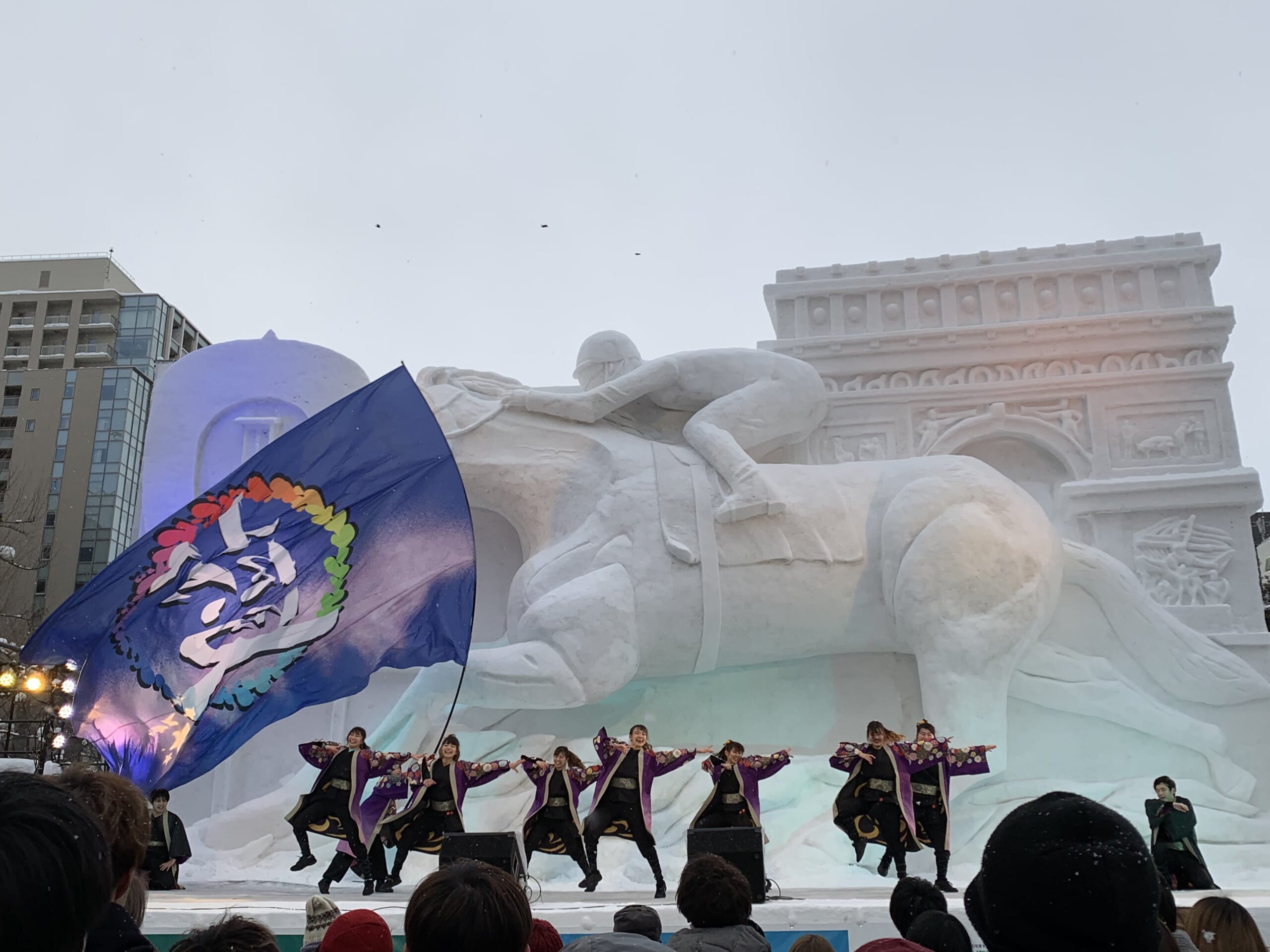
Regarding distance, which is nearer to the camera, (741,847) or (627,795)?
(741,847)

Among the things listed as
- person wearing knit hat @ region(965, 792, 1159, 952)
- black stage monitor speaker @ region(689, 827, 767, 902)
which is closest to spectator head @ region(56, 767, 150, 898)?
person wearing knit hat @ region(965, 792, 1159, 952)

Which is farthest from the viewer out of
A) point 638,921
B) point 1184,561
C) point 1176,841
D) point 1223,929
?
point 1184,561

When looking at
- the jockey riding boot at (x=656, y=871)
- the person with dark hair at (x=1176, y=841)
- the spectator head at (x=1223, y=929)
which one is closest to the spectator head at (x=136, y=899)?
the spectator head at (x=1223, y=929)

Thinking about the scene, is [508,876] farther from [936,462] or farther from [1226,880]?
[936,462]

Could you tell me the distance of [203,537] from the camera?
21.5 feet

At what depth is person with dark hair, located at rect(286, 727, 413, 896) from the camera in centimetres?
636

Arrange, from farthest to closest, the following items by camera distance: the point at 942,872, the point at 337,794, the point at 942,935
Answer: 1. the point at 337,794
2. the point at 942,872
3. the point at 942,935

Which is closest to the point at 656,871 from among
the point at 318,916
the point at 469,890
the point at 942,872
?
the point at 942,872

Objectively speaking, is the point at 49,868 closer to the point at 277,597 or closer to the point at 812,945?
the point at 812,945

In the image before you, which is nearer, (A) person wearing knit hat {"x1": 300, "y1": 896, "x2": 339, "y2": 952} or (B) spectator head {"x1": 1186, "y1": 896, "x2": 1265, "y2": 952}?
(B) spectator head {"x1": 1186, "y1": 896, "x2": 1265, "y2": 952}

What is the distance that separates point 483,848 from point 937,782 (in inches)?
101

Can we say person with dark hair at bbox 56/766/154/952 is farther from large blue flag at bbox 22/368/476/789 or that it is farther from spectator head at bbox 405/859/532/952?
large blue flag at bbox 22/368/476/789

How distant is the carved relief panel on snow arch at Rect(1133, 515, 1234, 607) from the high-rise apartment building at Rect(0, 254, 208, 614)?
2370 centimetres

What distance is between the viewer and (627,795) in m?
6.33
